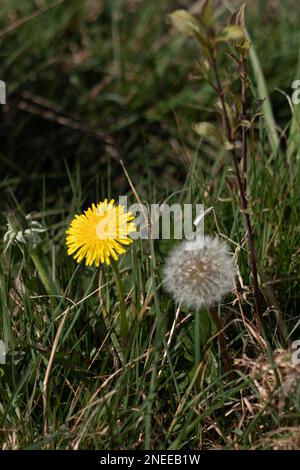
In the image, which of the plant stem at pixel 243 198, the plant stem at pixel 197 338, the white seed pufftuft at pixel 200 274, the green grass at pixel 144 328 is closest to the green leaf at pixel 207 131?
the plant stem at pixel 243 198

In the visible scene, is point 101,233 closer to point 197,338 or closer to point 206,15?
point 197,338

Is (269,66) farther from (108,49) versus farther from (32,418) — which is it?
(32,418)

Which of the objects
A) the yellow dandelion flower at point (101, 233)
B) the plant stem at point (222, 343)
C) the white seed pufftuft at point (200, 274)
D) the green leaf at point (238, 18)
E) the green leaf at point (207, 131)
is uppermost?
the green leaf at point (238, 18)

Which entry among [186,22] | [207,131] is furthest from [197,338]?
[186,22]

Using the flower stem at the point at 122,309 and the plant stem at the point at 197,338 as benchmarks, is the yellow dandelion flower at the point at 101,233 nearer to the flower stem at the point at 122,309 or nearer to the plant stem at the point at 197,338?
the flower stem at the point at 122,309

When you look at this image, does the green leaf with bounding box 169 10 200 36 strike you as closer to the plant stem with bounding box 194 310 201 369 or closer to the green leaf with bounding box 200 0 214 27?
the green leaf with bounding box 200 0 214 27

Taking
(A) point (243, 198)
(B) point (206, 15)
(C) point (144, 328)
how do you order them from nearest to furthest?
1. (B) point (206, 15)
2. (A) point (243, 198)
3. (C) point (144, 328)
